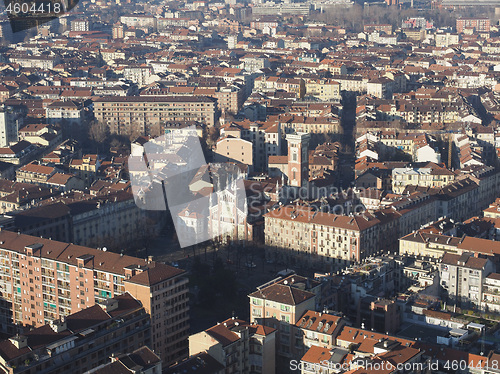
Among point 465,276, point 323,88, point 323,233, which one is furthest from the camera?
point 323,88

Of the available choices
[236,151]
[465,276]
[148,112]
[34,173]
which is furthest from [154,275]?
[148,112]

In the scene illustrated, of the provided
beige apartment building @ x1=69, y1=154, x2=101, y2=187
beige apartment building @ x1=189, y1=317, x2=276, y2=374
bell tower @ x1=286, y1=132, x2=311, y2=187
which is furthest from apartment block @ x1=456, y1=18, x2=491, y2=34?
beige apartment building @ x1=189, y1=317, x2=276, y2=374

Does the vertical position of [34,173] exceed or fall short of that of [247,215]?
it exceeds it

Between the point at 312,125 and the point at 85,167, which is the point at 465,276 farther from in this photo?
the point at 312,125

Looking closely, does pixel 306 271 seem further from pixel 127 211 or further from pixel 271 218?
pixel 127 211

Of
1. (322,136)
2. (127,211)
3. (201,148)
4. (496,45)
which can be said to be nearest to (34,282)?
(127,211)

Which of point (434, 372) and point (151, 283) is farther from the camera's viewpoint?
point (151, 283)
